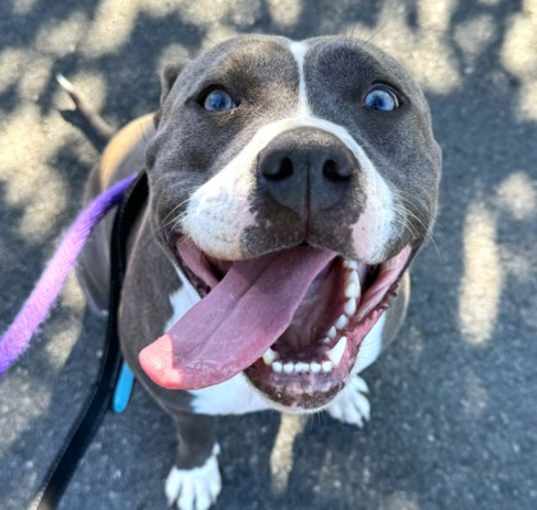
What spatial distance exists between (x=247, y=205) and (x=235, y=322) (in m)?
0.36

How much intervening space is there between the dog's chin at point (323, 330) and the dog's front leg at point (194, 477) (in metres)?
1.02

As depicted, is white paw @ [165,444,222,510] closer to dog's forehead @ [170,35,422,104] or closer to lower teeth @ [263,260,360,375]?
lower teeth @ [263,260,360,375]

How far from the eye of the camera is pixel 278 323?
69.2 inches

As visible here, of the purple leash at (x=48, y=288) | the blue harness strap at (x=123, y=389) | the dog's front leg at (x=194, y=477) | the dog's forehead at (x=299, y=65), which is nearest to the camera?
the dog's forehead at (x=299, y=65)

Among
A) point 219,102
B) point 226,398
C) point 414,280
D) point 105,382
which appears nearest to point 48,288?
point 105,382

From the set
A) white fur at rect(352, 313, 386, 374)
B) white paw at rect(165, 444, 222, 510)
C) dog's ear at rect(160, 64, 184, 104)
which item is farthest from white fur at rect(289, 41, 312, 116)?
white paw at rect(165, 444, 222, 510)

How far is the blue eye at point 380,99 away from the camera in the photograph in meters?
1.94

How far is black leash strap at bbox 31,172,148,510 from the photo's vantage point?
90.8 inches

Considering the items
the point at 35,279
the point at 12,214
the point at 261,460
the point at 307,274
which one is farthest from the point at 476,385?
the point at 12,214

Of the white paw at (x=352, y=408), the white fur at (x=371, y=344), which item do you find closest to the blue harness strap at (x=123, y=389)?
the white paw at (x=352, y=408)

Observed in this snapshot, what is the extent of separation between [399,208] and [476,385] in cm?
170

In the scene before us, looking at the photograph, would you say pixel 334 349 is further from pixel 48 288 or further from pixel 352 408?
pixel 352 408

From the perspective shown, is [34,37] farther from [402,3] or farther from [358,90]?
[358,90]

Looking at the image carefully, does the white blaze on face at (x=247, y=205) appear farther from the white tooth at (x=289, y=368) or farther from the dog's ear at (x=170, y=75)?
the dog's ear at (x=170, y=75)
